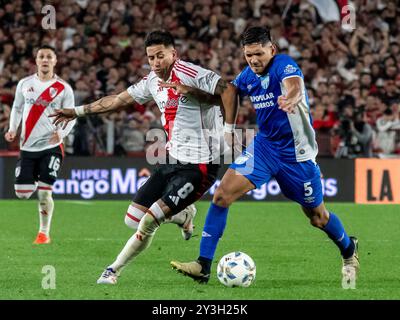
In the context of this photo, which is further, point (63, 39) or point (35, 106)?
point (63, 39)

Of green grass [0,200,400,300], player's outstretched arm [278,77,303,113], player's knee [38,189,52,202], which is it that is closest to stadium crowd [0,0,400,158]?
A: green grass [0,200,400,300]

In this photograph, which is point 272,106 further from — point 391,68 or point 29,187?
point 391,68

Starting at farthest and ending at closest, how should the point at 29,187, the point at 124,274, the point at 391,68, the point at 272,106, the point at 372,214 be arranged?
the point at 391,68 < the point at 372,214 < the point at 29,187 < the point at 124,274 < the point at 272,106

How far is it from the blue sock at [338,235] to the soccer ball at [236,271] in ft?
2.76

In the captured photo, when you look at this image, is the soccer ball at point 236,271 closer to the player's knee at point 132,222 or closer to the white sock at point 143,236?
the white sock at point 143,236

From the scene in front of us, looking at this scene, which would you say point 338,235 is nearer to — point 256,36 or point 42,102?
point 256,36

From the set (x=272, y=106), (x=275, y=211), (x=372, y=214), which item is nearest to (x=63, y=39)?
(x=275, y=211)

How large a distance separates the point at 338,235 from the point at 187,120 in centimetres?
170

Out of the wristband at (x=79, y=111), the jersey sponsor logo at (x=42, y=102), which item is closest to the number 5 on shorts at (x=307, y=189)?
the wristband at (x=79, y=111)

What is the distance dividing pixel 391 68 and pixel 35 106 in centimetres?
1037

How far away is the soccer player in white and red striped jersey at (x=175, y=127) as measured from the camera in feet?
28.1

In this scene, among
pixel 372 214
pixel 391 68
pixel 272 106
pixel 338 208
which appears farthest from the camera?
pixel 391 68

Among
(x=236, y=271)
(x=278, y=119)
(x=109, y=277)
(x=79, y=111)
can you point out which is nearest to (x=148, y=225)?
(x=109, y=277)

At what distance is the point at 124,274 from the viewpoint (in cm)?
912
